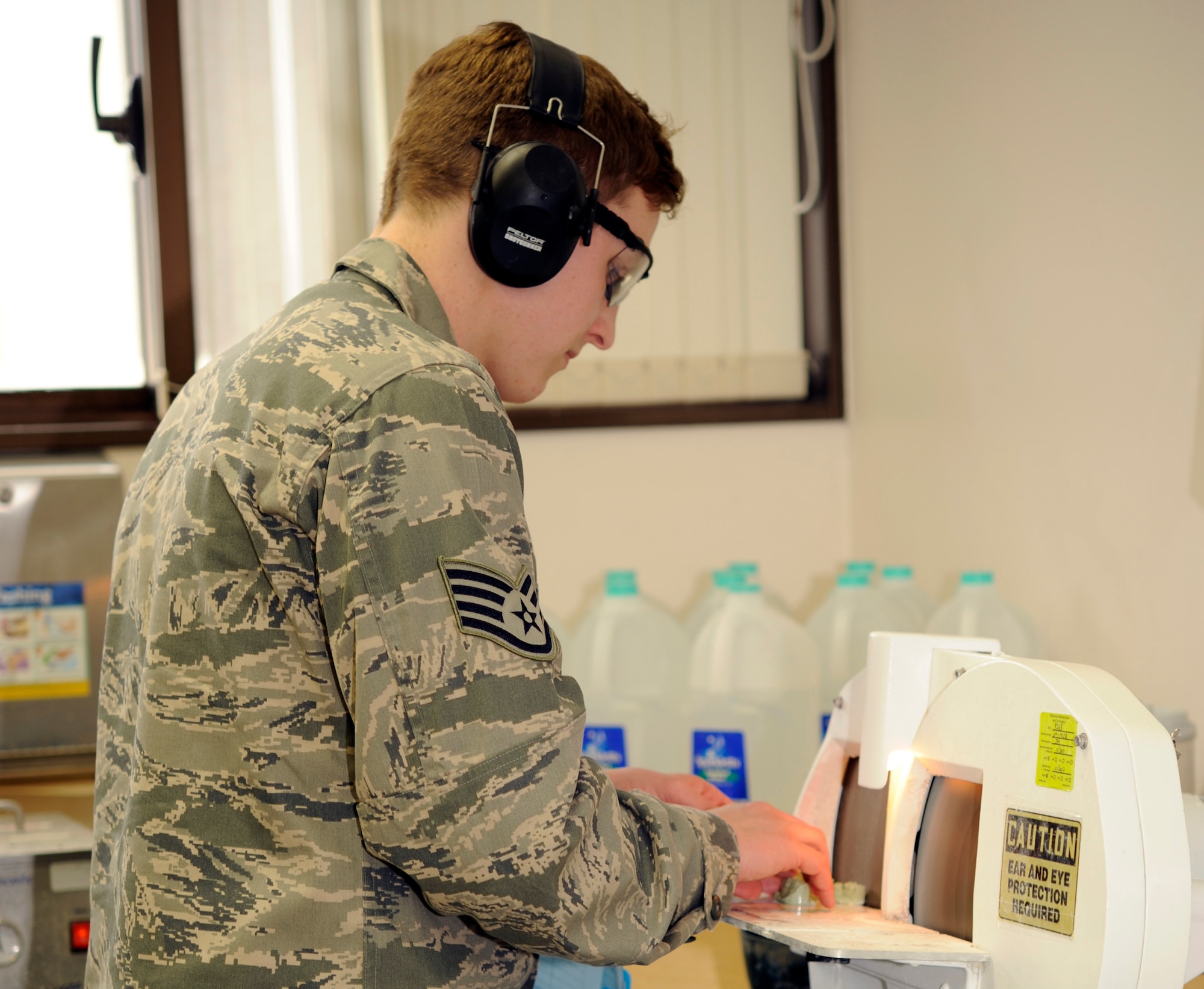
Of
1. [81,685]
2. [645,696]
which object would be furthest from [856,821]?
[81,685]

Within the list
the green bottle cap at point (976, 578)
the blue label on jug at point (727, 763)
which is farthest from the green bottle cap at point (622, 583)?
the green bottle cap at point (976, 578)

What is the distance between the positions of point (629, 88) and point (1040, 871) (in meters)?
1.80

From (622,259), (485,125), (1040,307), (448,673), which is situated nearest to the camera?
(448,673)

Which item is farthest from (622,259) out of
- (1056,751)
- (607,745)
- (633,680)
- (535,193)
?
(633,680)

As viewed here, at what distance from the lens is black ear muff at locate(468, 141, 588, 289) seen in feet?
3.20

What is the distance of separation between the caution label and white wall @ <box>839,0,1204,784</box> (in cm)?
66

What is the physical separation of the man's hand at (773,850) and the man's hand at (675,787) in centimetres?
9

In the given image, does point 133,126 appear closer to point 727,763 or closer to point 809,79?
point 809,79

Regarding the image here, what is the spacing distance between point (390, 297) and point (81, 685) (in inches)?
54.8

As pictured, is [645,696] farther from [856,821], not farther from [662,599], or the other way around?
[856,821]

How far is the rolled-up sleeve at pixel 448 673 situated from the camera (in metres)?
0.77

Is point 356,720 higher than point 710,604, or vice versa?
point 356,720

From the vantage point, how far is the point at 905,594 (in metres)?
2.01

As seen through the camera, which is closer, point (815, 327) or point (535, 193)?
point (535, 193)
